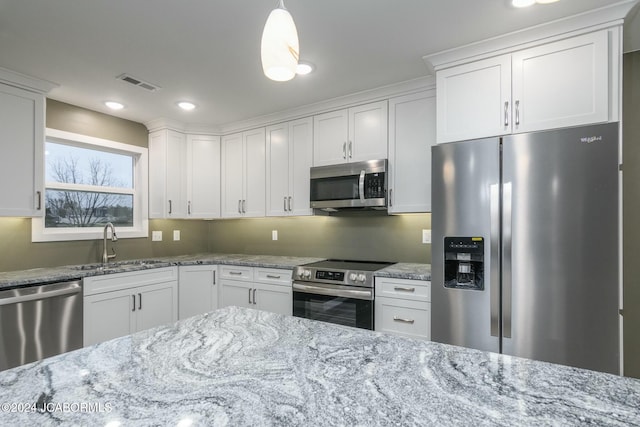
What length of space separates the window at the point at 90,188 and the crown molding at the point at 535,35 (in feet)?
10.3

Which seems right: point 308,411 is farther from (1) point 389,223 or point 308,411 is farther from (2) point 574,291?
(1) point 389,223

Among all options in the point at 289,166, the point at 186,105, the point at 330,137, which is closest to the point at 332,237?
the point at 289,166

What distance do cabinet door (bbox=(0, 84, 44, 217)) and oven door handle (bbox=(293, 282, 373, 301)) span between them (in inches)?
84.5

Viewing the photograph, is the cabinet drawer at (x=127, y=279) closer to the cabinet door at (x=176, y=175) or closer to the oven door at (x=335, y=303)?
the cabinet door at (x=176, y=175)

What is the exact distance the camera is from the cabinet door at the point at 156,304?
2.99 meters

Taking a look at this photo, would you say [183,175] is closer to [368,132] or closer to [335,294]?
[368,132]

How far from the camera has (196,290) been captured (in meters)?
3.39

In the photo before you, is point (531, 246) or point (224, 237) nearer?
point (531, 246)

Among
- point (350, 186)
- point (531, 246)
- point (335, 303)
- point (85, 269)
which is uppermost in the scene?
point (350, 186)

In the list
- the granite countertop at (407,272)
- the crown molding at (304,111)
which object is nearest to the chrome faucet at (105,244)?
the crown molding at (304,111)

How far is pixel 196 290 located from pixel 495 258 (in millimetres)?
2751

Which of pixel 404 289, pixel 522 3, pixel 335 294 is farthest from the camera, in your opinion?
pixel 335 294

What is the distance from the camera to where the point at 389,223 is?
124 inches

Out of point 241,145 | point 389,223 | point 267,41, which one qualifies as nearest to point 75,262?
point 241,145
